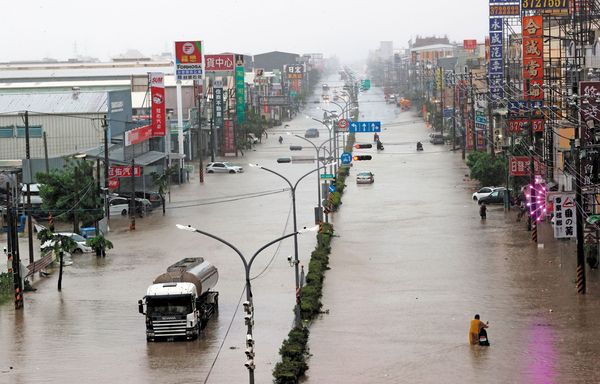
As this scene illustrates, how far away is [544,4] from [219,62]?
66.7 metres

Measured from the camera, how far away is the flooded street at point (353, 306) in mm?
28797

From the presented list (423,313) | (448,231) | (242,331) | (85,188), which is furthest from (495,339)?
(85,188)

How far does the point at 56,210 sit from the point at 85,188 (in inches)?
74.8

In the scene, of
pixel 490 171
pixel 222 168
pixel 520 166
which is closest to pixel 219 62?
pixel 222 168

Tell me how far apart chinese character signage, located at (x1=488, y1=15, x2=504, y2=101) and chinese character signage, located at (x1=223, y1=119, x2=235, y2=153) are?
30.4m

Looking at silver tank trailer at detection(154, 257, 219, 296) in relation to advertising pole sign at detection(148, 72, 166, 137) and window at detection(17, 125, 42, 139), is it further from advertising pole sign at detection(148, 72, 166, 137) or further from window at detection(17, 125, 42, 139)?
advertising pole sign at detection(148, 72, 166, 137)

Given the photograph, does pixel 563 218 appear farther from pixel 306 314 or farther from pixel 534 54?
pixel 534 54

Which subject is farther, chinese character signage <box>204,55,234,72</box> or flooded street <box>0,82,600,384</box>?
chinese character signage <box>204,55,234,72</box>

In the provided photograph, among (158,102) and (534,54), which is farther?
(158,102)

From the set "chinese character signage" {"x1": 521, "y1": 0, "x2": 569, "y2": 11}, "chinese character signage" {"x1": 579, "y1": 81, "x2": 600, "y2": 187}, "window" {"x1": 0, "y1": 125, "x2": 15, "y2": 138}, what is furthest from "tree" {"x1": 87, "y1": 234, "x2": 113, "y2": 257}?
"window" {"x1": 0, "y1": 125, "x2": 15, "y2": 138}

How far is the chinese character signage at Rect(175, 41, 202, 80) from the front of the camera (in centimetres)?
8756

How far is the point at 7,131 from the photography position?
238ft

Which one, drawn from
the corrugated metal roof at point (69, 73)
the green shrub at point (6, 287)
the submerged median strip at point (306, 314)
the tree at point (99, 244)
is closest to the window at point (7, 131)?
the tree at point (99, 244)

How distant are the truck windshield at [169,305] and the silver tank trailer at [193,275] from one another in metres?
1.02
